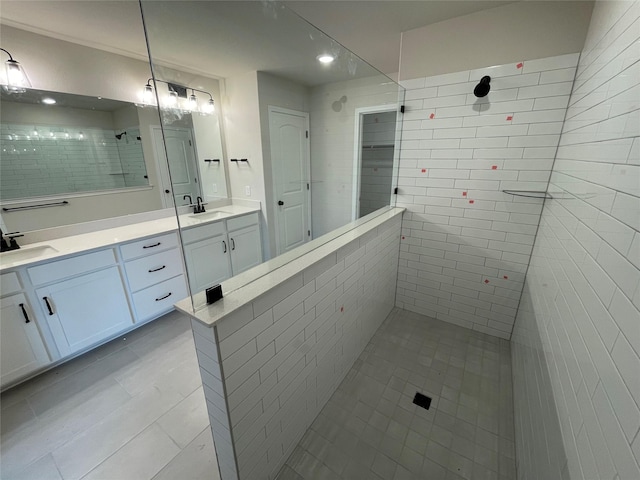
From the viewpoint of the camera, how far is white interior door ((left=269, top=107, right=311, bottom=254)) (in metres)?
2.89

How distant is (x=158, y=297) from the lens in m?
2.42

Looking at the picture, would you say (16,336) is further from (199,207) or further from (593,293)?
(593,293)

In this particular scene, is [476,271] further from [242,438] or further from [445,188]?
[242,438]

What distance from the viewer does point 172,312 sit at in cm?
268

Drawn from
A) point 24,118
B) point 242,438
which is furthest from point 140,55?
point 242,438

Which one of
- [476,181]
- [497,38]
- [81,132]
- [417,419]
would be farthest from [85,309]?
[497,38]

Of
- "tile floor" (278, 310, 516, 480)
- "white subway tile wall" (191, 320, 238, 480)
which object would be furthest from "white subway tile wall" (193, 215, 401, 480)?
"tile floor" (278, 310, 516, 480)

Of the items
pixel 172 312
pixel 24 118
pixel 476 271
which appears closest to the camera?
pixel 24 118

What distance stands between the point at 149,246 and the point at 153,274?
0.88ft

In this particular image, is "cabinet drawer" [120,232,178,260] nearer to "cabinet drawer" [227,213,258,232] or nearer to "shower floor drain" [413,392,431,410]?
"cabinet drawer" [227,213,258,232]

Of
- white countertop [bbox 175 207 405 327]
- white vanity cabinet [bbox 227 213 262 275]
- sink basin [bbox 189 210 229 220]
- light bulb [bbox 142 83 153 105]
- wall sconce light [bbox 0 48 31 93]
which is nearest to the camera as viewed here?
white countertop [bbox 175 207 405 327]

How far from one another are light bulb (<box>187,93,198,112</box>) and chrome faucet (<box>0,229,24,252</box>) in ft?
5.45

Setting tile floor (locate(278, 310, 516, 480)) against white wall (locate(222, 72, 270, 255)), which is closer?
tile floor (locate(278, 310, 516, 480))

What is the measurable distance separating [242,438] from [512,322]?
2.31 m
